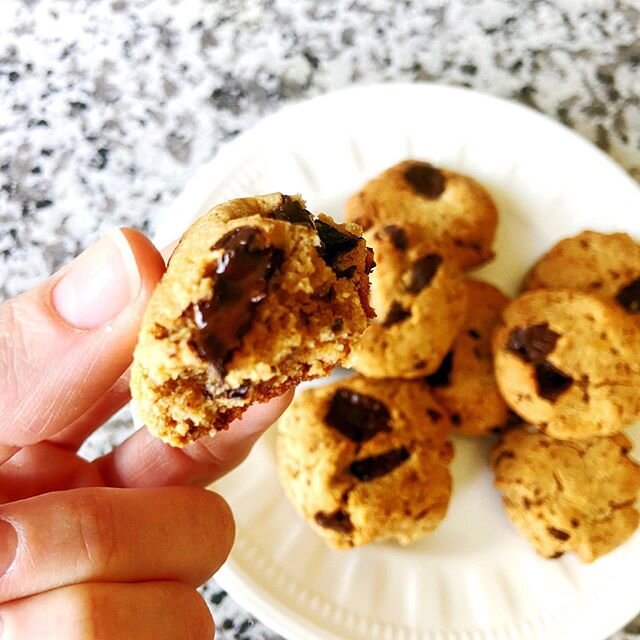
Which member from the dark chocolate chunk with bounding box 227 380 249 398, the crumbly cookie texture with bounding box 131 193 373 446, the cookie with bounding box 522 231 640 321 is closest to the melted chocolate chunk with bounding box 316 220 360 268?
the crumbly cookie texture with bounding box 131 193 373 446

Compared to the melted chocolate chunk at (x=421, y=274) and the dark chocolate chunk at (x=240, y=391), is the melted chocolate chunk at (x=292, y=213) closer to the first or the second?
the dark chocolate chunk at (x=240, y=391)

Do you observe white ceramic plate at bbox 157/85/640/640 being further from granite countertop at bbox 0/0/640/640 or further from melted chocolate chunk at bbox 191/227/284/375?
melted chocolate chunk at bbox 191/227/284/375

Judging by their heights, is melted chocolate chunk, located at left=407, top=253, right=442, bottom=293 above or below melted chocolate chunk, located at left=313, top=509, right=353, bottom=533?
above

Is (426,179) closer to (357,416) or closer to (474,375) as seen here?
(474,375)

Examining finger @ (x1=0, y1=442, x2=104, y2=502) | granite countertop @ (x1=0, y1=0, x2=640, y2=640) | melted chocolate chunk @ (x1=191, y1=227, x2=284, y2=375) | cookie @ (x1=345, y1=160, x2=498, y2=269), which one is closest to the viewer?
melted chocolate chunk @ (x1=191, y1=227, x2=284, y2=375)

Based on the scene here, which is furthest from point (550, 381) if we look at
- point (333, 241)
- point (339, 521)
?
point (333, 241)

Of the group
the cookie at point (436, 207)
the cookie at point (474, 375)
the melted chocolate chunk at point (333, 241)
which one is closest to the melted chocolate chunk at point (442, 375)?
the cookie at point (474, 375)
